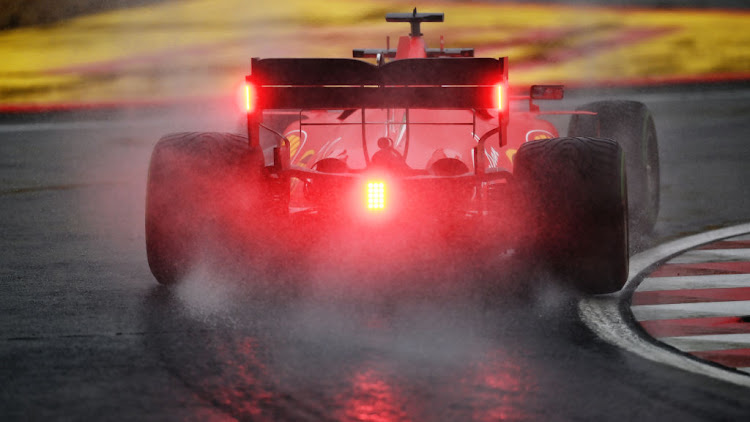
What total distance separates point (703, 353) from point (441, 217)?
1889 millimetres

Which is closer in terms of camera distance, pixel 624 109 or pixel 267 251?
pixel 267 251

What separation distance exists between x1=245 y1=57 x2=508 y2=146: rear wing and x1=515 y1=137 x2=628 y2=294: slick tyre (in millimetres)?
465

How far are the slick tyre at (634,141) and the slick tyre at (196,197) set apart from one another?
3410 millimetres

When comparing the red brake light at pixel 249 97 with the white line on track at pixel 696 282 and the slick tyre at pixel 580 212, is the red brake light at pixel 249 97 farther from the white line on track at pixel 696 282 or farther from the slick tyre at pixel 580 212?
the white line on track at pixel 696 282

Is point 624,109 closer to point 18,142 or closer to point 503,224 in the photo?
point 503,224

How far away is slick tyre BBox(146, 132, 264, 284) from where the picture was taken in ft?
23.4

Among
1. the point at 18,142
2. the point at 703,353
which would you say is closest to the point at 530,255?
the point at 703,353

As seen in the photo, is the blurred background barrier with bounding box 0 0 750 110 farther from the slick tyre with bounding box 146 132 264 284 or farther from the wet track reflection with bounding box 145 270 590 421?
the wet track reflection with bounding box 145 270 590 421

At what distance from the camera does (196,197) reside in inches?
281

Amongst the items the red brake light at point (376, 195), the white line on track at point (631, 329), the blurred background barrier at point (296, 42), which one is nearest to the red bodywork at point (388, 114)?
the red brake light at point (376, 195)

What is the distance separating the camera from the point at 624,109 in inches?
382

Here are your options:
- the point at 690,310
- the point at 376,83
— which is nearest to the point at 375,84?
the point at 376,83

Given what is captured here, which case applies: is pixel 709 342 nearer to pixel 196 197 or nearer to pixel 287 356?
pixel 287 356

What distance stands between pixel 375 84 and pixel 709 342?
2324 millimetres
